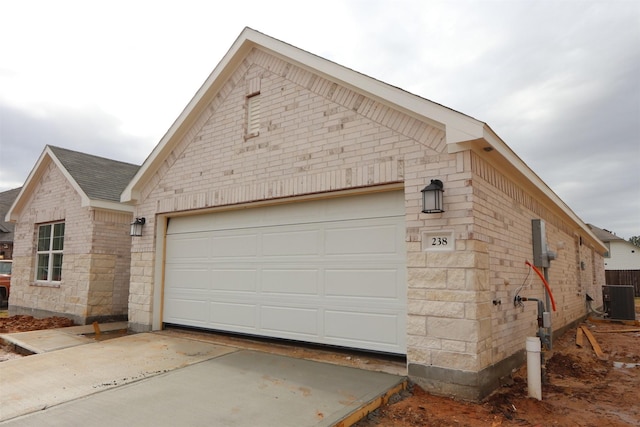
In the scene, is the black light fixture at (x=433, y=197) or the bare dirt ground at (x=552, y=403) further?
the black light fixture at (x=433, y=197)

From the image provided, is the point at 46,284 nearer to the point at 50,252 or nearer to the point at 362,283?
the point at 50,252

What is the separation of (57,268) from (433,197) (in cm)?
1158

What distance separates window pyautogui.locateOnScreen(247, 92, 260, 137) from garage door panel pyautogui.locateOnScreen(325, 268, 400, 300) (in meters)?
3.07

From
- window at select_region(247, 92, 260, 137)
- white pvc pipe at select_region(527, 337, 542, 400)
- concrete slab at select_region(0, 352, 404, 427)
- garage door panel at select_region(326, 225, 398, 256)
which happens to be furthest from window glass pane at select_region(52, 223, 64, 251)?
white pvc pipe at select_region(527, 337, 542, 400)

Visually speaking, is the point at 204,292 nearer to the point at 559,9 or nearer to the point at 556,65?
the point at 559,9

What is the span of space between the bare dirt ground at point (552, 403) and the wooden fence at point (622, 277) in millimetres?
19771

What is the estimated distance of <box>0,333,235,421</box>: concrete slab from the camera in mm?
4375

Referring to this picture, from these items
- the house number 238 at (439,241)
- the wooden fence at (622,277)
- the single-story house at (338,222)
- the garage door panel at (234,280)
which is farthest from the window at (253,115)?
the wooden fence at (622,277)

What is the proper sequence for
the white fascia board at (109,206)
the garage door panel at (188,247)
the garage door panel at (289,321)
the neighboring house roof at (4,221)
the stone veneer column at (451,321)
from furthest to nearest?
the neighboring house roof at (4,221), the white fascia board at (109,206), the garage door panel at (188,247), the garage door panel at (289,321), the stone veneer column at (451,321)

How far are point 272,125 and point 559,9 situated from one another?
17.6 feet

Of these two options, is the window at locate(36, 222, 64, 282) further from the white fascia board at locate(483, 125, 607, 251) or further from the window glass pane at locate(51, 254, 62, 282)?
the white fascia board at locate(483, 125, 607, 251)

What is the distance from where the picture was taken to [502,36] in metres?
7.65

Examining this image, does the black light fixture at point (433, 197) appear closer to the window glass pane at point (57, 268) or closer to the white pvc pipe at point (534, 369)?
the white pvc pipe at point (534, 369)

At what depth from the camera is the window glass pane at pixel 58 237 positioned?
11.6 meters
